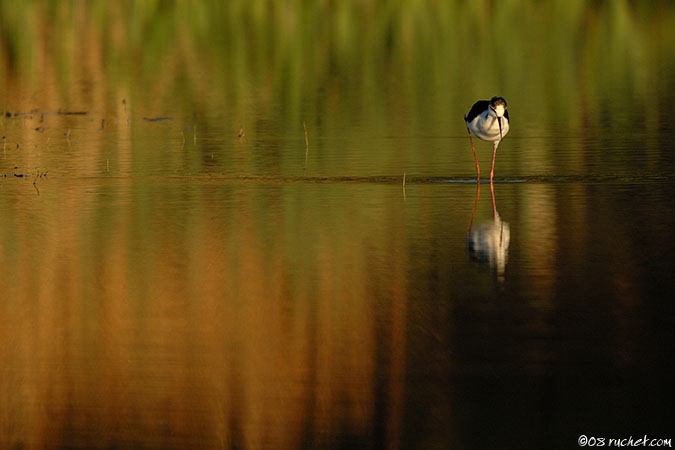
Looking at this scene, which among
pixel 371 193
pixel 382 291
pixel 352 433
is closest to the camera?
pixel 352 433

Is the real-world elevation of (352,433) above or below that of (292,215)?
below

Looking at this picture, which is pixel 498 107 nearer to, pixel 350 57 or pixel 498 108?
pixel 498 108

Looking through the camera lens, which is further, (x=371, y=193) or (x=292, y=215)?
(x=371, y=193)

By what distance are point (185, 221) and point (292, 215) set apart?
107 cm

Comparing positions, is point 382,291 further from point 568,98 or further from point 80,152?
point 568,98

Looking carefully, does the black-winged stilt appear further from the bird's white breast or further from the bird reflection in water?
the bird reflection in water

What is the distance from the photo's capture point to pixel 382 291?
11844 mm

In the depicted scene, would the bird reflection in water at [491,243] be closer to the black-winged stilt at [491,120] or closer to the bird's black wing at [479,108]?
the black-winged stilt at [491,120]

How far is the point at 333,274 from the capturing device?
1252cm

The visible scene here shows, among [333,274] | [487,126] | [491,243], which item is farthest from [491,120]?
[333,274]

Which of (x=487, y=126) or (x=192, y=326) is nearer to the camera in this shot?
(x=192, y=326)

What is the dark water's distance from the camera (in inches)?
346

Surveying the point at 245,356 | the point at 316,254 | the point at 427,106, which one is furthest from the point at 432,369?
the point at 427,106

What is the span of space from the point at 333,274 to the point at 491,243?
1.92m
